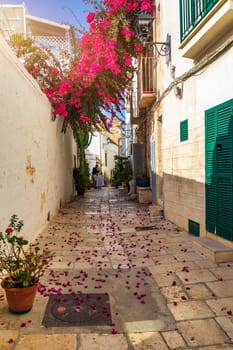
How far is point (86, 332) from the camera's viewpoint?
7.91 ft

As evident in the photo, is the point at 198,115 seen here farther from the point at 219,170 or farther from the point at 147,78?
the point at 147,78

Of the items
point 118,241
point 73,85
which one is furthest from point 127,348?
point 73,85

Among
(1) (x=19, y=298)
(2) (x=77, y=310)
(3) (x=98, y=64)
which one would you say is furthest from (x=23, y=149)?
(3) (x=98, y=64)

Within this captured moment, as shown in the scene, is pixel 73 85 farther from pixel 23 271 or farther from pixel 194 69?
pixel 23 271

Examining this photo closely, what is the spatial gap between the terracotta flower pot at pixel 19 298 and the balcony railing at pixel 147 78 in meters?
7.20

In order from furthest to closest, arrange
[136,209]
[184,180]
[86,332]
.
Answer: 1. [136,209]
2. [184,180]
3. [86,332]

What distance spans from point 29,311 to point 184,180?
4.02 meters

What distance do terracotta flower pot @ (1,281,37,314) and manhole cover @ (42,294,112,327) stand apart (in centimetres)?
20

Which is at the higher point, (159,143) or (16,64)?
(16,64)

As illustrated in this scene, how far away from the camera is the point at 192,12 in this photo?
15.9 ft

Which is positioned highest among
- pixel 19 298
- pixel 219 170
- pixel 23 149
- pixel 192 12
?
pixel 192 12

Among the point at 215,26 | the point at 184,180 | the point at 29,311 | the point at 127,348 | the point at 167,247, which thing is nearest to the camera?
the point at 127,348

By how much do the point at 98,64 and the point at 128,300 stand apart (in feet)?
21.6

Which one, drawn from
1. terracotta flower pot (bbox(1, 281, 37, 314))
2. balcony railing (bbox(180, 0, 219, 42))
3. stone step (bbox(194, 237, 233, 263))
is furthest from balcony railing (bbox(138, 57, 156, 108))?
terracotta flower pot (bbox(1, 281, 37, 314))
